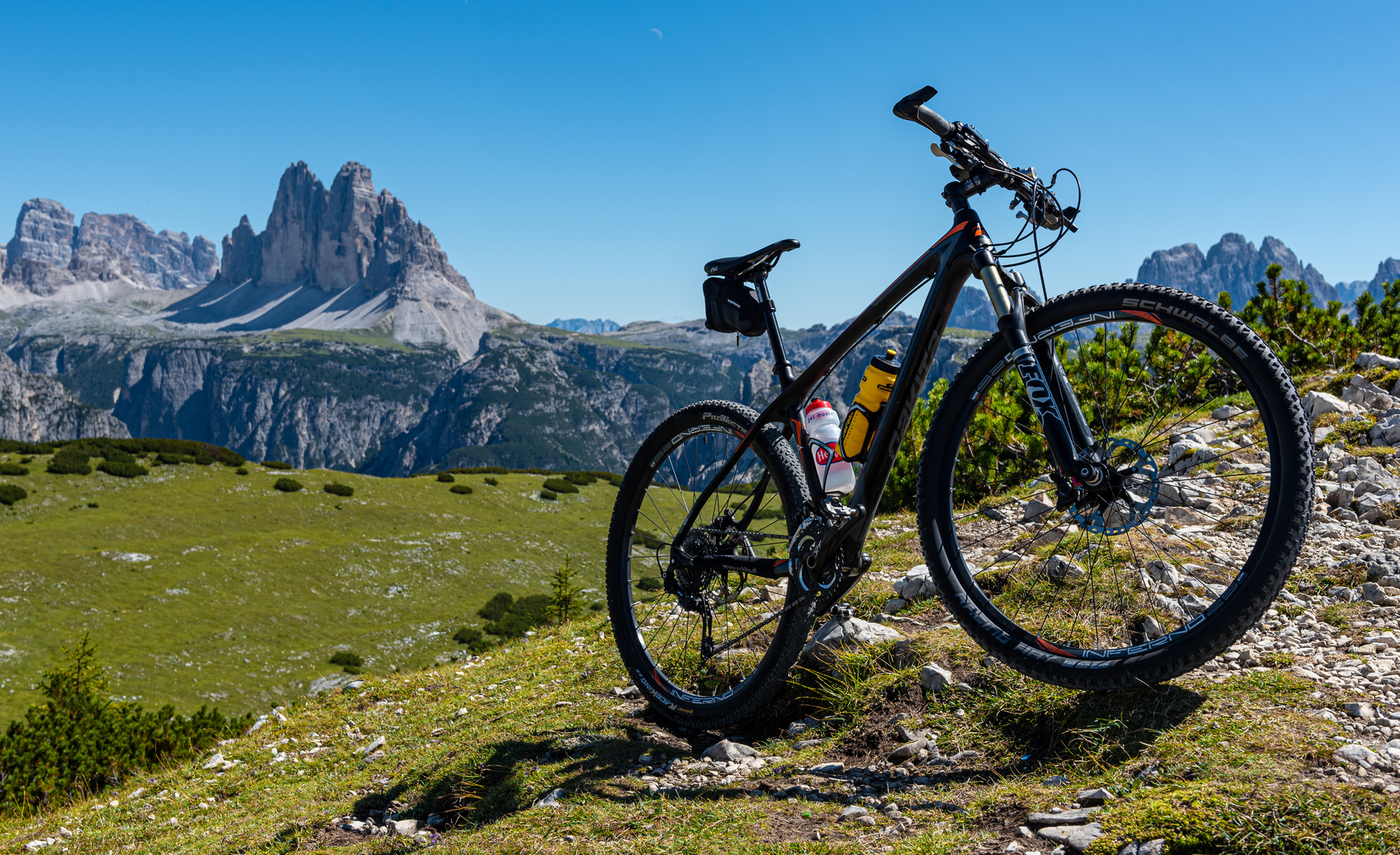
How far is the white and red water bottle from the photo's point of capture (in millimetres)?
4148

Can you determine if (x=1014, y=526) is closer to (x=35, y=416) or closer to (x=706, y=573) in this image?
(x=706, y=573)

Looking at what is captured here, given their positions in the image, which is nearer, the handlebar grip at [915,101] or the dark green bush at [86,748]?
the handlebar grip at [915,101]

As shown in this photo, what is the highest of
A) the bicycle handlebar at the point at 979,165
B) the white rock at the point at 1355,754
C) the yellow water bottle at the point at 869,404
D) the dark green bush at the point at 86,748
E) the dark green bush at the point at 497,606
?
the bicycle handlebar at the point at 979,165

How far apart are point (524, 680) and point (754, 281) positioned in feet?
13.2

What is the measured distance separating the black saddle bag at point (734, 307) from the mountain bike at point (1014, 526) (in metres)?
0.01

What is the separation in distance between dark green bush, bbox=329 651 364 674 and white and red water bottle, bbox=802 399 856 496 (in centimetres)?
2869

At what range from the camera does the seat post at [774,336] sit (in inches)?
182

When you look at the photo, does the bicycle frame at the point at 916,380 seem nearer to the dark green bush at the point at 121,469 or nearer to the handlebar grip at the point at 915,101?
the handlebar grip at the point at 915,101

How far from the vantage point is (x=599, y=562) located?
43.1m

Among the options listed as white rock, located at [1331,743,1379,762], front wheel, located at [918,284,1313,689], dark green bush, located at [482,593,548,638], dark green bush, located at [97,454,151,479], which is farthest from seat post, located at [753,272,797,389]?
dark green bush, located at [97,454,151,479]

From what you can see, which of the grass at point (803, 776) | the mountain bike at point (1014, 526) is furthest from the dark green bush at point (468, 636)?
the mountain bike at point (1014, 526)

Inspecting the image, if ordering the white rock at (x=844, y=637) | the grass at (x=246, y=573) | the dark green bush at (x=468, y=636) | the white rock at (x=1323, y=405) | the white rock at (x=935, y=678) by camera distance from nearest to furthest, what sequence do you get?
1. the white rock at (x=935, y=678)
2. the white rock at (x=844, y=637)
3. the white rock at (x=1323, y=405)
4. the grass at (x=246, y=573)
5. the dark green bush at (x=468, y=636)

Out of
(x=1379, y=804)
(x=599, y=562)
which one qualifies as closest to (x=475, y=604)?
(x=599, y=562)

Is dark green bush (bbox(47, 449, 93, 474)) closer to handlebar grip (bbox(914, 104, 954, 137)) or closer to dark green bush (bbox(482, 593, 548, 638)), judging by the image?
dark green bush (bbox(482, 593, 548, 638))
